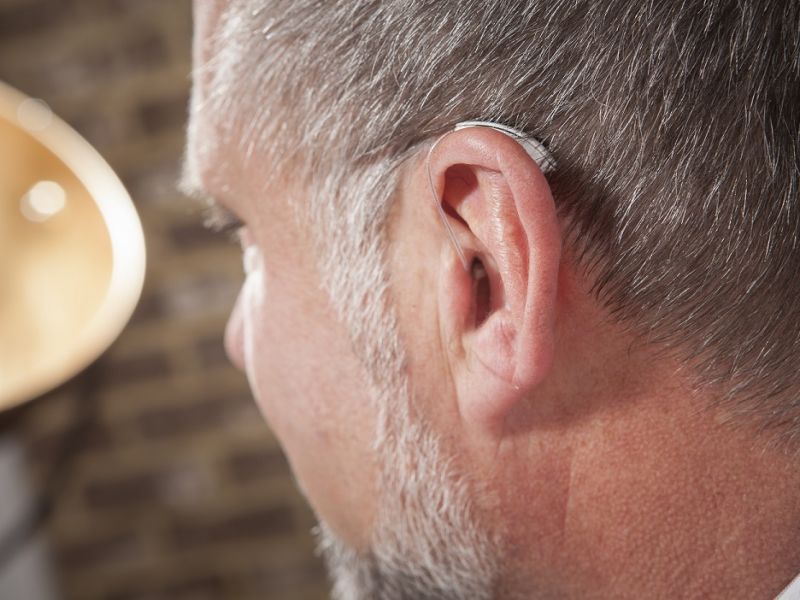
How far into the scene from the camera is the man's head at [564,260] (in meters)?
0.52

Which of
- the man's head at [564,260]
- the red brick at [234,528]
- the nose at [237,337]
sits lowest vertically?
the red brick at [234,528]

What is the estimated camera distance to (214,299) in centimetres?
175

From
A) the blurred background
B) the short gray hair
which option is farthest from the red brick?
the short gray hair

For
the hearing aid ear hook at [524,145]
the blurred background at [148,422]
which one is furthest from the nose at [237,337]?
the blurred background at [148,422]

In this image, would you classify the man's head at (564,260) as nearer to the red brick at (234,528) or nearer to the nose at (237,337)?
the nose at (237,337)

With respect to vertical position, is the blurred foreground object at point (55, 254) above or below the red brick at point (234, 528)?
above

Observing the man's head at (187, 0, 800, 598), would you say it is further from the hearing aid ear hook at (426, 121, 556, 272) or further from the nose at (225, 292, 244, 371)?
the nose at (225, 292, 244, 371)

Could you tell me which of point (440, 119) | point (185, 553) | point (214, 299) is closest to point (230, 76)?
point (440, 119)

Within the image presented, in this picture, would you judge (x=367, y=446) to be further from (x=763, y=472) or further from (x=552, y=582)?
(x=763, y=472)

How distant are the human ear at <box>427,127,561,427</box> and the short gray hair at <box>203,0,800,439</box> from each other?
0.09ft

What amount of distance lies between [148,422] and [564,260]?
4.62 feet

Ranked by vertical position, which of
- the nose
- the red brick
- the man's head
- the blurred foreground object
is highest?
the man's head

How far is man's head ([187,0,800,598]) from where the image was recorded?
52cm

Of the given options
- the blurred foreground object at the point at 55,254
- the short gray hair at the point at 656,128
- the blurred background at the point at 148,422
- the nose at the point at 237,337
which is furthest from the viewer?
the blurred background at the point at 148,422
